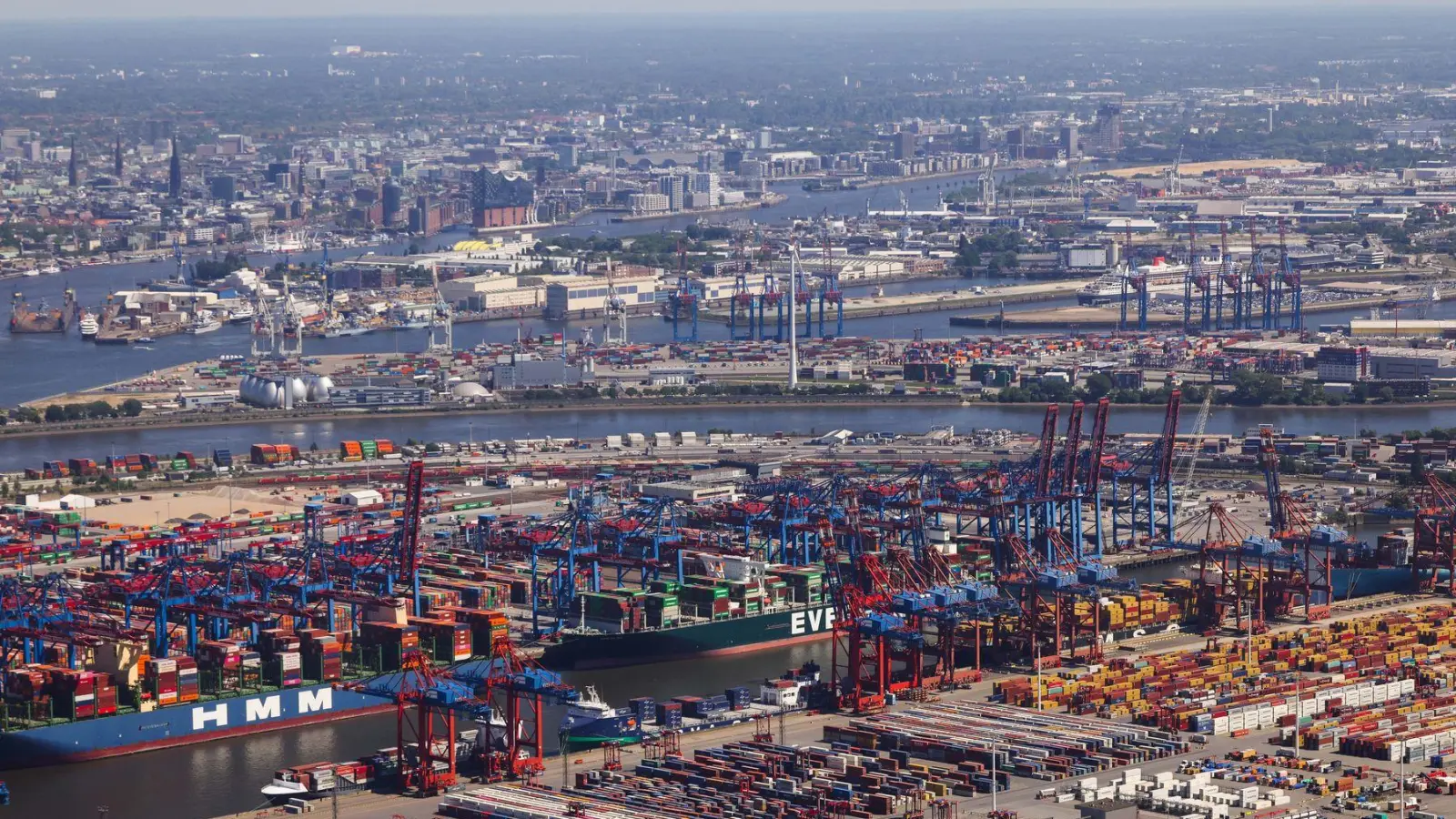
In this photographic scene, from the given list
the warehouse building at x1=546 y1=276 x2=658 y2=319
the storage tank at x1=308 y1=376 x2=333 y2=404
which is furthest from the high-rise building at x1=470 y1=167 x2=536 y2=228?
the storage tank at x1=308 y1=376 x2=333 y2=404

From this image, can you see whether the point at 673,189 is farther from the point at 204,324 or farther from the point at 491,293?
the point at 204,324

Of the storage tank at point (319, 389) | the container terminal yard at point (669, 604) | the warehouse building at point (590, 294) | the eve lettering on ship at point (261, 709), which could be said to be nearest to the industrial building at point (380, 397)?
the storage tank at point (319, 389)

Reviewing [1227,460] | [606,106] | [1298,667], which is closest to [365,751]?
[1298,667]

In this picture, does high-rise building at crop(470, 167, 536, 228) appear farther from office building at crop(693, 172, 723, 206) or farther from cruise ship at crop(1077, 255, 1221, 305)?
cruise ship at crop(1077, 255, 1221, 305)

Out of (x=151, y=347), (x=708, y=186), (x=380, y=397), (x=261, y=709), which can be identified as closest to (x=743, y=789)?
(x=261, y=709)

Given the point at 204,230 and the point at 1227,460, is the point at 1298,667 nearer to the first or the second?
the point at 1227,460

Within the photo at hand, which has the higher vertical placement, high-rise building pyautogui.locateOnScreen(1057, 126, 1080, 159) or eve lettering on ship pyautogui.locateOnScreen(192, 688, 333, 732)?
eve lettering on ship pyautogui.locateOnScreen(192, 688, 333, 732)
